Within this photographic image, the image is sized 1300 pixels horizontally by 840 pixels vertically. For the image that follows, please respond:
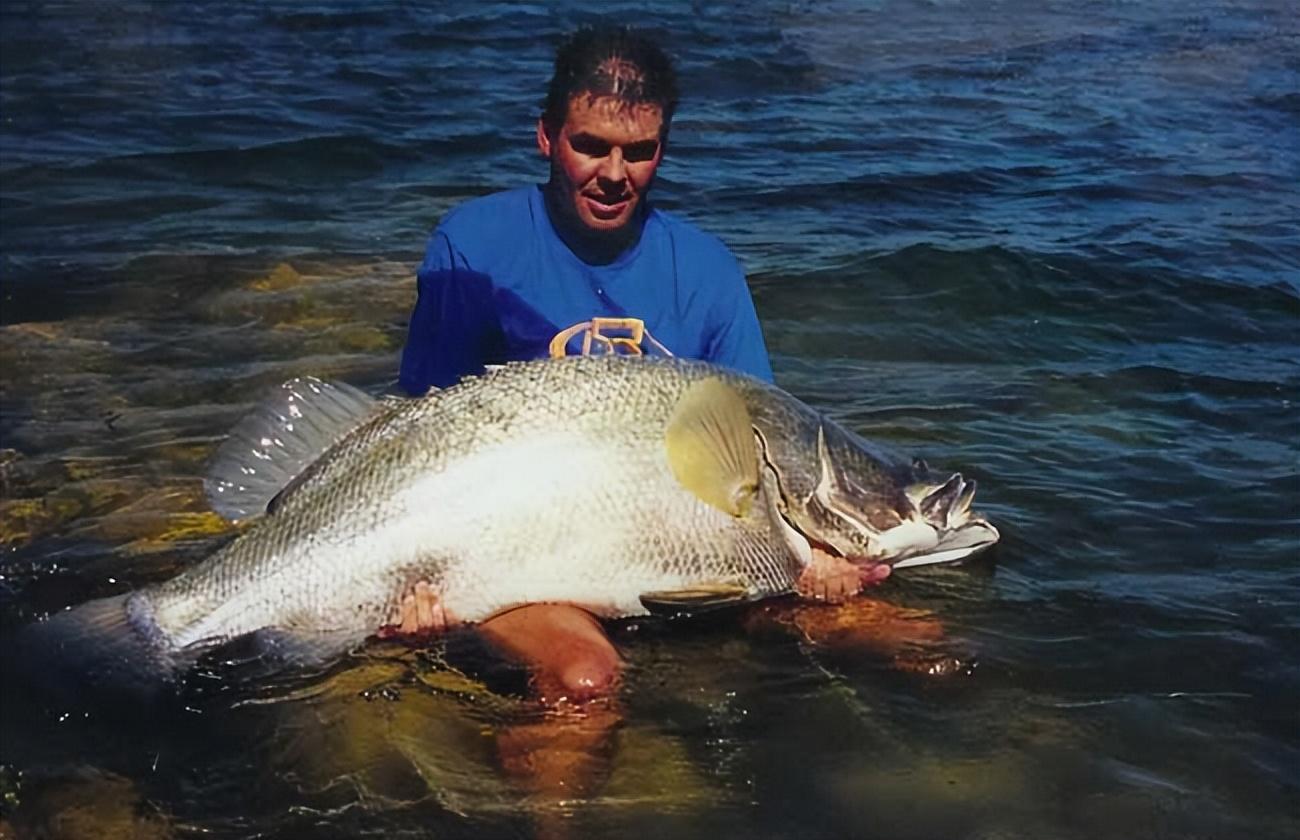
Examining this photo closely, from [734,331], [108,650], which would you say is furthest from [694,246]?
[108,650]

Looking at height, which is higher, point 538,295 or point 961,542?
point 538,295

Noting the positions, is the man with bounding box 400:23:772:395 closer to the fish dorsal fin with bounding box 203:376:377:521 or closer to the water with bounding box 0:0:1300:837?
the fish dorsal fin with bounding box 203:376:377:521

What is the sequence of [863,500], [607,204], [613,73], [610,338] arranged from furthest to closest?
[610,338] < [607,204] < [613,73] < [863,500]

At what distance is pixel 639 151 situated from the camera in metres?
4.92

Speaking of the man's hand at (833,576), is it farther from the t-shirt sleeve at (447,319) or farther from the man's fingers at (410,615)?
the t-shirt sleeve at (447,319)

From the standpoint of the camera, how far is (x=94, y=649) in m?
4.23

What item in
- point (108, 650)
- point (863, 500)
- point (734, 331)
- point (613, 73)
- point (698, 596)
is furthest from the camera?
point (734, 331)

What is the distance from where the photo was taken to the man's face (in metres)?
4.88

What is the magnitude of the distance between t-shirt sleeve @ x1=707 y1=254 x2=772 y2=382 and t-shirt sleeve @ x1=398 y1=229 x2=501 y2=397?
74 centimetres

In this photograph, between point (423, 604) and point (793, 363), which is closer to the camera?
point (423, 604)

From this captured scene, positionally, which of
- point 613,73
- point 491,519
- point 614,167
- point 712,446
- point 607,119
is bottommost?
point 491,519

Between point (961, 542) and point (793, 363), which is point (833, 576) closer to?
point (961, 542)

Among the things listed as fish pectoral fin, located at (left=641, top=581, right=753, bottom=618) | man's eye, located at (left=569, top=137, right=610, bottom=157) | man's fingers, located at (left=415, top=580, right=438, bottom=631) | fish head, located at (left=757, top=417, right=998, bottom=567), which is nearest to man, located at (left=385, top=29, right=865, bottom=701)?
man's eye, located at (left=569, top=137, right=610, bottom=157)

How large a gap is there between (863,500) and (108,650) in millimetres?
2144
